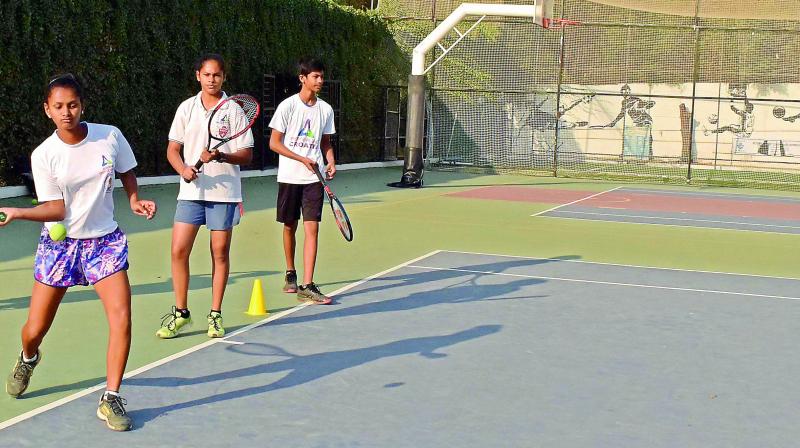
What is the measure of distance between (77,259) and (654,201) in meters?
14.7

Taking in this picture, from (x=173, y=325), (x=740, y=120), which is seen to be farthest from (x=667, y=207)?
(x=740, y=120)

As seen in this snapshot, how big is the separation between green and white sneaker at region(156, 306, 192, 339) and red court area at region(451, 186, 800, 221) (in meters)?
11.1

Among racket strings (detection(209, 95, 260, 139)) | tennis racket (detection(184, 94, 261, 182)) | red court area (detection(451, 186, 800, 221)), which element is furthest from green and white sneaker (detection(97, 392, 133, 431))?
red court area (detection(451, 186, 800, 221))

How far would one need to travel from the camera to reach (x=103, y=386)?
548 centimetres

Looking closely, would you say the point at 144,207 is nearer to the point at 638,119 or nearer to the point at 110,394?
the point at 110,394

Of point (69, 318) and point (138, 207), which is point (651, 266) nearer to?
point (69, 318)

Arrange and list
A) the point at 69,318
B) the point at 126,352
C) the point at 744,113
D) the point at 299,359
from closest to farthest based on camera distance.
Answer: the point at 126,352 < the point at 299,359 < the point at 69,318 < the point at 744,113

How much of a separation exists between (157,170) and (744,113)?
60.1 feet

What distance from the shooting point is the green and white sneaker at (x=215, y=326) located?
6.68 m

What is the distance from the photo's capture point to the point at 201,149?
6816mm

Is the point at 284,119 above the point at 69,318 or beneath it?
above

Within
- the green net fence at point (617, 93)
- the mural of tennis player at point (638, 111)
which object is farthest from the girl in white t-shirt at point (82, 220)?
the mural of tennis player at point (638, 111)

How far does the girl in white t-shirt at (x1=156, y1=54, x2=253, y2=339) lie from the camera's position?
675 cm

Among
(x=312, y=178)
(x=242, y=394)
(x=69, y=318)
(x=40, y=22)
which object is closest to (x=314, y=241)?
(x=312, y=178)
